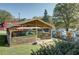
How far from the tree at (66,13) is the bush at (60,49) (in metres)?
0.17

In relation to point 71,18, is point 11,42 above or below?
below

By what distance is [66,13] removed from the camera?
2.79 meters

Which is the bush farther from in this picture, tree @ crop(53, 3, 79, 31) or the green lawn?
tree @ crop(53, 3, 79, 31)

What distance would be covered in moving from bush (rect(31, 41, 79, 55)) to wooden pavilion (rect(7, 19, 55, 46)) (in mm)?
109

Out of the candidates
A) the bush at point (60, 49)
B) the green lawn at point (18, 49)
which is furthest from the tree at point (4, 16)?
the bush at point (60, 49)

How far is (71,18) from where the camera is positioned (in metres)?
2.78

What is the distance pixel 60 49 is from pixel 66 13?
368mm

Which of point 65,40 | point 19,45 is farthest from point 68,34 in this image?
point 19,45

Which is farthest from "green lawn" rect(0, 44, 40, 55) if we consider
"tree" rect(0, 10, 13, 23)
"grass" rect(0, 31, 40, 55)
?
"tree" rect(0, 10, 13, 23)

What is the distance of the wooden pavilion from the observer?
2.78m

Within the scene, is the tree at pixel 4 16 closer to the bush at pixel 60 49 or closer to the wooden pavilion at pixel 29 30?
the wooden pavilion at pixel 29 30

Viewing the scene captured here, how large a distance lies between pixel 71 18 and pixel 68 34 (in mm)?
163
